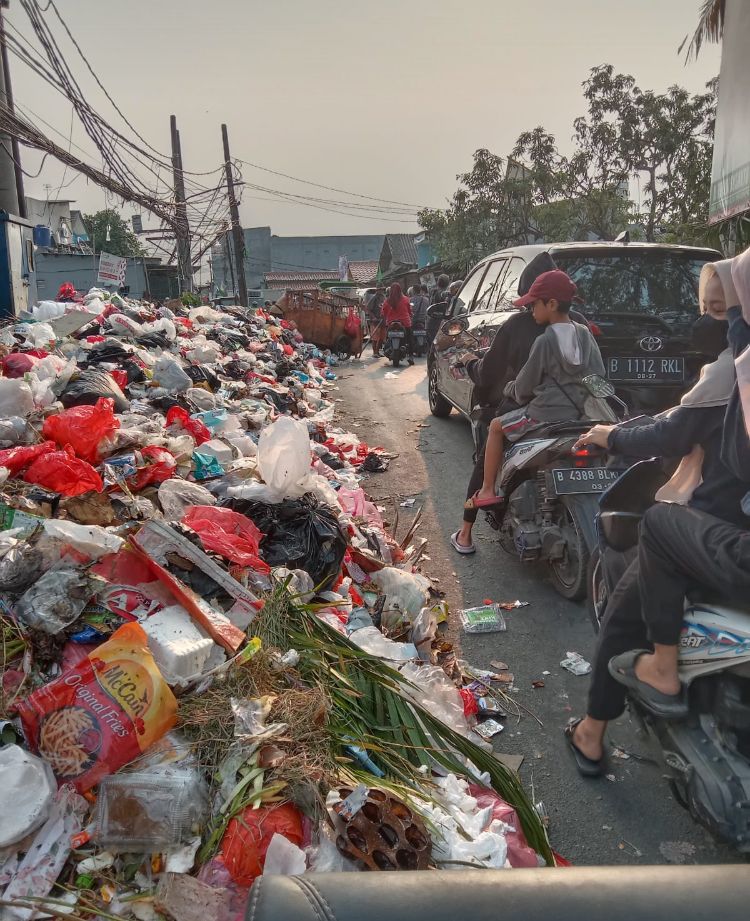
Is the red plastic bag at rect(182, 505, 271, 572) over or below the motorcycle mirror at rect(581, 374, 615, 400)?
below

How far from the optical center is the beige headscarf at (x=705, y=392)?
7.44 feet

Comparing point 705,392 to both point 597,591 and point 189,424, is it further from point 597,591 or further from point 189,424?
point 189,424

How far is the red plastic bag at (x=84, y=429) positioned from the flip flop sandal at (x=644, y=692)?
131 inches

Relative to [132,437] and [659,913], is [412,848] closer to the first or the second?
[659,913]

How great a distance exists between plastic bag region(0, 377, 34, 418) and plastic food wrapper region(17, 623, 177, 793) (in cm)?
318

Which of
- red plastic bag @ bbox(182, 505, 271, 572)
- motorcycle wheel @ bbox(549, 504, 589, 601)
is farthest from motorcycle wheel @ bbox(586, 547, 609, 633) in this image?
red plastic bag @ bbox(182, 505, 271, 572)

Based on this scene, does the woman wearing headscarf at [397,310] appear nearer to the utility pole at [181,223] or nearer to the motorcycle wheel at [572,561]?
the utility pole at [181,223]

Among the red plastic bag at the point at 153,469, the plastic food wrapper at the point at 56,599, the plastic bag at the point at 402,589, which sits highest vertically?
the red plastic bag at the point at 153,469

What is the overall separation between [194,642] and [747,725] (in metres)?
1.83

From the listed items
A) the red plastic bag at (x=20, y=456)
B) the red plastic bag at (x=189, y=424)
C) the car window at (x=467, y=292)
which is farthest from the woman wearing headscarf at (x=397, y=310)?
the red plastic bag at (x=20, y=456)

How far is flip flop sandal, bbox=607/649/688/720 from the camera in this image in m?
2.30

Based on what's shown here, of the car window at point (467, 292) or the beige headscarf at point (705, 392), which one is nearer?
the beige headscarf at point (705, 392)

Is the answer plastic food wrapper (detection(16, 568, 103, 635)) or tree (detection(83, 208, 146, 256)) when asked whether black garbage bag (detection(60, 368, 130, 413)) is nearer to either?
plastic food wrapper (detection(16, 568, 103, 635))

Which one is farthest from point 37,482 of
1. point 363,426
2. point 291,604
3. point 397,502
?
point 363,426
